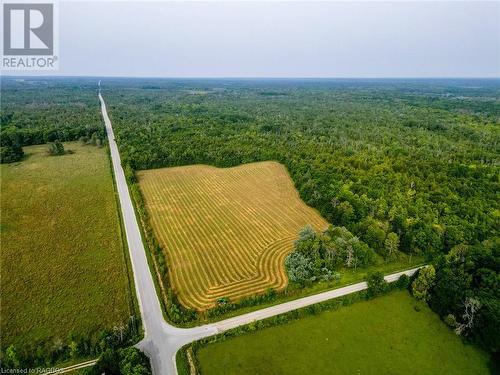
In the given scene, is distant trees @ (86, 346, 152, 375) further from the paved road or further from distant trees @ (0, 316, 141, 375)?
the paved road

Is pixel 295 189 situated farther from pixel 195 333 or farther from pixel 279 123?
pixel 279 123

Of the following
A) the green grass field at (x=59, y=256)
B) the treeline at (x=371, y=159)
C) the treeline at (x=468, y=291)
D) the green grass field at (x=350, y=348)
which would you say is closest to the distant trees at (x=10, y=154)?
the green grass field at (x=59, y=256)

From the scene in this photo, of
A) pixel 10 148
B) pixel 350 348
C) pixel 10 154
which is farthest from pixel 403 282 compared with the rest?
pixel 10 148

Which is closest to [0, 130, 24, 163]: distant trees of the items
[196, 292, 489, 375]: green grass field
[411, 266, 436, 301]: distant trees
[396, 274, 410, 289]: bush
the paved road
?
the paved road

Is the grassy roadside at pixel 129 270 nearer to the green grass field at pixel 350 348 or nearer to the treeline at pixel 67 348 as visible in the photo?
the treeline at pixel 67 348

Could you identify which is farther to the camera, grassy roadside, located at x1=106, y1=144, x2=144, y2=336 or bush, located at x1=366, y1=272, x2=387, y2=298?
bush, located at x1=366, y1=272, x2=387, y2=298

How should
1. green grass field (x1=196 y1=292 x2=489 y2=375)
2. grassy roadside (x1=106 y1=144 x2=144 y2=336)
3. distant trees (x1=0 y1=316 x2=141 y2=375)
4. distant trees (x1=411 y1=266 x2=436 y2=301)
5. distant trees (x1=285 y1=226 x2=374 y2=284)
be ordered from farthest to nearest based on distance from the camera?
distant trees (x1=285 y1=226 x2=374 y2=284)
distant trees (x1=411 y1=266 x2=436 y2=301)
grassy roadside (x1=106 y1=144 x2=144 y2=336)
green grass field (x1=196 y1=292 x2=489 y2=375)
distant trees (x1=0 y1=316 x2=141 y2=375)
